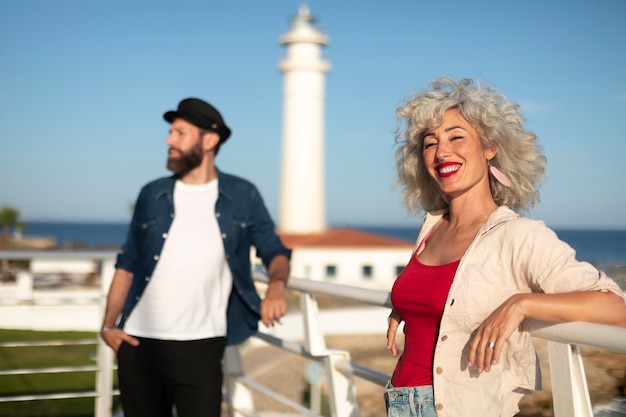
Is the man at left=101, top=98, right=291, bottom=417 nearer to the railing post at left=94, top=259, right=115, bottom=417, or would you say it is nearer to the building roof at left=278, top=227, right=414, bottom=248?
the railing post at left=94, top=259, right=115, bottom=417

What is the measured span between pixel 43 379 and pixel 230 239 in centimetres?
509

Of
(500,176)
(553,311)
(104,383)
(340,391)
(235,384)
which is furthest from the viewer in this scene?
(104,383)

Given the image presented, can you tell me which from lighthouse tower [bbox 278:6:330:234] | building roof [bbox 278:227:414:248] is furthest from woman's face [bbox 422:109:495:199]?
lighthouse tower [bbox 278:6:330:234]

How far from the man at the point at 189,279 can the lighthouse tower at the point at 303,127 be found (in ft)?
96.6

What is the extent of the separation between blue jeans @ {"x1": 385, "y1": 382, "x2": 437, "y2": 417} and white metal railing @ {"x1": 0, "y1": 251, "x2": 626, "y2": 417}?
28 cm

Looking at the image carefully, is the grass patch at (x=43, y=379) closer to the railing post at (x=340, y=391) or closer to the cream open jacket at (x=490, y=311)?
the railing post at (x=340, y=391)

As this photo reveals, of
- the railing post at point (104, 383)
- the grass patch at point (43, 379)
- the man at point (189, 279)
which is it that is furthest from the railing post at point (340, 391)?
the railing post at point (104, 383)

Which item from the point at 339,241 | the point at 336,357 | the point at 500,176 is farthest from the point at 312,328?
the point at 339,241

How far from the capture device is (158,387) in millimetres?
2889

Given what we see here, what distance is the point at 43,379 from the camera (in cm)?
722

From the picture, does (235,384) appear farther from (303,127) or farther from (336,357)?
(303,127)

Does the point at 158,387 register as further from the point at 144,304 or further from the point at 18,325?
the point at 18,325

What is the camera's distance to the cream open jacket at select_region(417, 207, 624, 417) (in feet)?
5.25

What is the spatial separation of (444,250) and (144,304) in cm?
143
